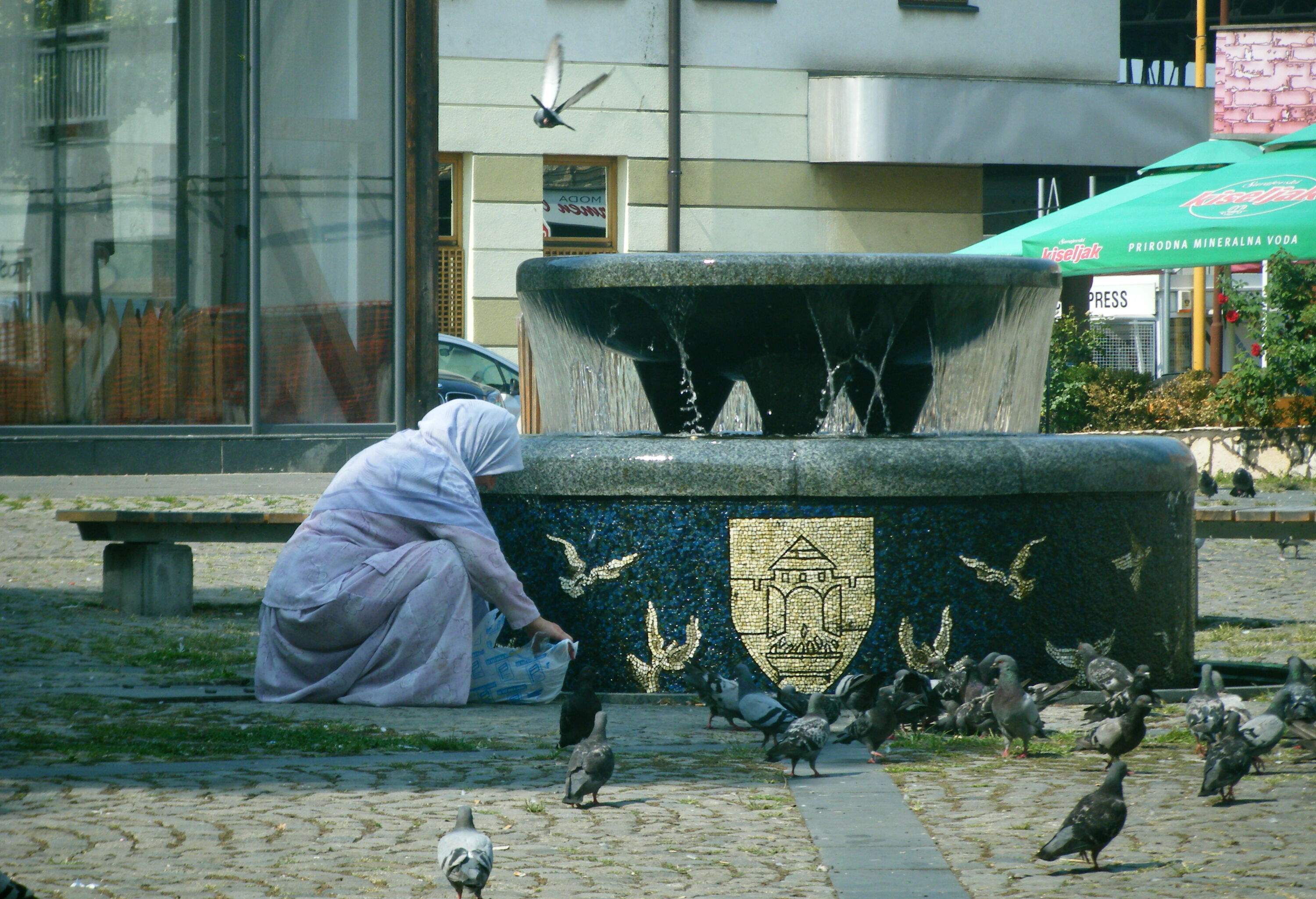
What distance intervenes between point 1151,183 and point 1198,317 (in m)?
16.9

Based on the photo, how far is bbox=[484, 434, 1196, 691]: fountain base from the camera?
20.1 ft

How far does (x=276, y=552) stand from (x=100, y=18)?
14.9ft

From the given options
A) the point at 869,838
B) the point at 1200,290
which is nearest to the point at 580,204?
the point at 1200,290

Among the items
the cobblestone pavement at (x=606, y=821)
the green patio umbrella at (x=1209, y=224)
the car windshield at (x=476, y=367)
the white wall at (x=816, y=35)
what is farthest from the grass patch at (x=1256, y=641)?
the white wall at (x=816, y=35)

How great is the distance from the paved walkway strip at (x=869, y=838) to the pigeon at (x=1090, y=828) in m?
0.25

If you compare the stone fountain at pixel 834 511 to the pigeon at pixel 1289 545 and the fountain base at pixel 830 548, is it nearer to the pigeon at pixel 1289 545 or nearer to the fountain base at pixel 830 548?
the fountain base at pixel 830 548

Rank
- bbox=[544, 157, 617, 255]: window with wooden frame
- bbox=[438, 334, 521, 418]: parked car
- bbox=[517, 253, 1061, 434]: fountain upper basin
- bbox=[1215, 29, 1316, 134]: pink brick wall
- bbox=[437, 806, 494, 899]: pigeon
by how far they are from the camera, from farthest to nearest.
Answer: bbox=[544, 157, 617, 255]: window with wooden frame < bbox=[1215, 29, 1316, 134]: pink brick wall < bbox=[438, 334, 521, 418]: parked car < bbox=[517, 253, 1061, 434]: fountain upper basin < bbox=[437, 806, 494, 899]: pigeon

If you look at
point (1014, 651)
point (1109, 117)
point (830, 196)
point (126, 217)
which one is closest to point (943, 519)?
point (1014, 651)

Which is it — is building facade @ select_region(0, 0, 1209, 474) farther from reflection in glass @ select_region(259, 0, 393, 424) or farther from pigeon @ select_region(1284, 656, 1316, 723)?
pigeon @ select_region(1284, 656, 1316, 723)

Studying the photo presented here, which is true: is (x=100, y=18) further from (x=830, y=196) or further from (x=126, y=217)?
(x=830, y=196)

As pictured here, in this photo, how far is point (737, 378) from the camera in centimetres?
713

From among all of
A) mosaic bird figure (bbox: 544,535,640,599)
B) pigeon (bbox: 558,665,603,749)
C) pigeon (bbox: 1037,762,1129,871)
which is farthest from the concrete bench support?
pigeon (bbox: 1037,762,1129,871)

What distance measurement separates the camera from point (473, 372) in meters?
18.8

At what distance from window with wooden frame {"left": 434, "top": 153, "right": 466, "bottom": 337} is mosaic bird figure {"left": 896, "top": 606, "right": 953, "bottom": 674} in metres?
16.9
